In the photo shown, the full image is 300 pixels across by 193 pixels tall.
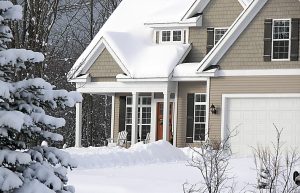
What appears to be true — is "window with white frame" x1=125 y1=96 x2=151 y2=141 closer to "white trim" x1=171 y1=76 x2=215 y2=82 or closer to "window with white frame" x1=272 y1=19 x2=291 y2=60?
"white trim" x1=171 y1=76 x2=215 y2=82

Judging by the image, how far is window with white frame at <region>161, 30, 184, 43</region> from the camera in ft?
86.7

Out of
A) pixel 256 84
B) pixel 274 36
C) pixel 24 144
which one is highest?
pixel 274 36

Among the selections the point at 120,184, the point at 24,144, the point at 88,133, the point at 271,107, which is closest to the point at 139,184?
the point at 120,184

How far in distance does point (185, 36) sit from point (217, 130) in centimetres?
489

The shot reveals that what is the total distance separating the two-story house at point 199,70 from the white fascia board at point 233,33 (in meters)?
0.03

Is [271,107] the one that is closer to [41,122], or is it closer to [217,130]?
[217,130]

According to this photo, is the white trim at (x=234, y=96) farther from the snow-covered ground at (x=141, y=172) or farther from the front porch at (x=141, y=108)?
the front porch at (x=141, y=108)

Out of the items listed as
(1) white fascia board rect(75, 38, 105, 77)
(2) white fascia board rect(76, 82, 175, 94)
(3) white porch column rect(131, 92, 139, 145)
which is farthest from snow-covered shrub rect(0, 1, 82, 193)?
(1) white fascia board rect(75, 38, 105, 77)

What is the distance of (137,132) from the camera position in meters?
26.5

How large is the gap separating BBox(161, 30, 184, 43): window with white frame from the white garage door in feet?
15.2

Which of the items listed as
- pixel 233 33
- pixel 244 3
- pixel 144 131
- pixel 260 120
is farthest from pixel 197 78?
pixel 144 131

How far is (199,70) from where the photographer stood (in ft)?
75.8

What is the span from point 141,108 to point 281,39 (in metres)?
7.08

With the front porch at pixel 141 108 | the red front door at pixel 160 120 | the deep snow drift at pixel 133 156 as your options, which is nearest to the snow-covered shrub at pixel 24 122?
the deep snow drift at pixel 133 156
